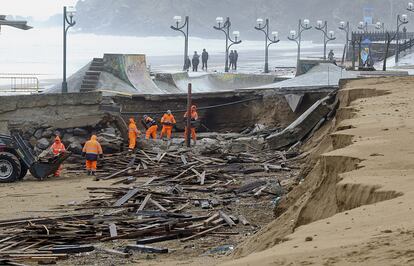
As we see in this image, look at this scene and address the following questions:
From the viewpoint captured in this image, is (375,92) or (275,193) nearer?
(275,193)

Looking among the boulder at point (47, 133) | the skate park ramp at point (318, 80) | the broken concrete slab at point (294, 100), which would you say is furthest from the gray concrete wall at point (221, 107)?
the boulder at point (47, 133)

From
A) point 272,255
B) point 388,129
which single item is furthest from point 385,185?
point 388,129

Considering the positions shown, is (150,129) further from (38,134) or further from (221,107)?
(221,107)

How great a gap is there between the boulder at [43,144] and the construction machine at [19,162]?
16.5 feet

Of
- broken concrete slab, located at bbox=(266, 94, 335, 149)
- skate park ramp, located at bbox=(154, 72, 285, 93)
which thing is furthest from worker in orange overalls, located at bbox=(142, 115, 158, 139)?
skate park ramp, located at bbox=(154, 72, 285, 93)

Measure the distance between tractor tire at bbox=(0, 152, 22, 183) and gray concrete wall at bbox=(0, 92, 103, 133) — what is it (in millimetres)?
6175

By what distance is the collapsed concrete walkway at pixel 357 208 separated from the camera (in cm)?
761

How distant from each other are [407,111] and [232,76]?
127 feet

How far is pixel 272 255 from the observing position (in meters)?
8.02

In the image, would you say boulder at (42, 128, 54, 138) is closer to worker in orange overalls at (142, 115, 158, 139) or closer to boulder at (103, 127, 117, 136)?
boulder at (103, 127, 117, 136)

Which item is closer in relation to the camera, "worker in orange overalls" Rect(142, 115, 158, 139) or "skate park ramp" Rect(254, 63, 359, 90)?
"worker in orange overalls" Rect(142, 115, 158, 139)

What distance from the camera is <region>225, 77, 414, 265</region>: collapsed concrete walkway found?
300 inches

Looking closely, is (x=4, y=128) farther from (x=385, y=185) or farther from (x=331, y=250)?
(x=331, y=250)

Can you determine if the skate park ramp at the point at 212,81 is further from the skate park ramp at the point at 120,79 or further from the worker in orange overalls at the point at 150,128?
the worker in orange overalls at the point at 150,128
